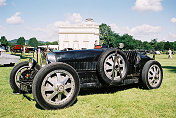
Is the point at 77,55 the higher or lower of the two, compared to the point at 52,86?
higher

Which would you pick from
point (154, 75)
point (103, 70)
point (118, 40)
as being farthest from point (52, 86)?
point (118, 40)

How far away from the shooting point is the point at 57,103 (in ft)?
10.5

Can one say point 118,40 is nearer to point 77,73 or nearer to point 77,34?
point 77,34

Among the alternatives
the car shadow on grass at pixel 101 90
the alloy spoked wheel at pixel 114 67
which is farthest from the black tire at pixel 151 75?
the alloy spoked wheel at pixel 114 67

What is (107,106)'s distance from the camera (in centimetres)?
347

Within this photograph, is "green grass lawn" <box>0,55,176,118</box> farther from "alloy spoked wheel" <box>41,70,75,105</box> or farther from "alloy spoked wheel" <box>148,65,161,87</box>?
"alloy spoked wheel" <box>148,65,161,87</box>

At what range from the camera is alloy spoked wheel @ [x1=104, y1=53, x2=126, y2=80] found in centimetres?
393

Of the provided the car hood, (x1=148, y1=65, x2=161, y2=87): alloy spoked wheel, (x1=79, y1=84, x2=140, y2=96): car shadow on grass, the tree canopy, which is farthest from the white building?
the car hood

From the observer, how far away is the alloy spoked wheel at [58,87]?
10.4 feet

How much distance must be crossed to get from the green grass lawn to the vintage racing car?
27 centimetres

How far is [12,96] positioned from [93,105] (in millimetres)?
2288

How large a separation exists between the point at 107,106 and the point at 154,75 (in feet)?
7.50

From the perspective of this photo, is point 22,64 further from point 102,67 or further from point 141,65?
point 141,65

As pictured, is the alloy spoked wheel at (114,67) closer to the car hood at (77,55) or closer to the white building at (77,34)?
the car hood at (77,55)
